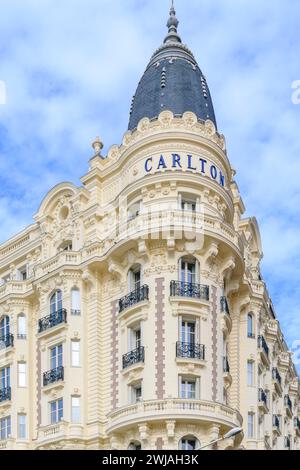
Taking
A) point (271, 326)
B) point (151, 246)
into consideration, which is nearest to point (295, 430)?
point (271, 326)

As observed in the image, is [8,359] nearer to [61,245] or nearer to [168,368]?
[61,245]

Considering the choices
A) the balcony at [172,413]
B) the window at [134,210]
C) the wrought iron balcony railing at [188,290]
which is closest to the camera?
the balcony at [172,413]

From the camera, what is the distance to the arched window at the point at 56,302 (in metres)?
52.4

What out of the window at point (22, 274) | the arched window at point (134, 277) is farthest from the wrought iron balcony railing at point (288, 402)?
the window at point (22, 274)

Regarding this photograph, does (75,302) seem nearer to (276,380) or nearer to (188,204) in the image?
(188,204)

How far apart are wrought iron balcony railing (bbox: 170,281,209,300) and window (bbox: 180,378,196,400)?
4562 millimetres

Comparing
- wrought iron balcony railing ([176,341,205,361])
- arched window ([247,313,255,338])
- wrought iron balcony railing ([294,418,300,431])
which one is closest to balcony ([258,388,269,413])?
arched window ([247,313,255,338])

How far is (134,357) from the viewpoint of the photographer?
4728cm

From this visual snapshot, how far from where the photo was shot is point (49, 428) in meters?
49.4

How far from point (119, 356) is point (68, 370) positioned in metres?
3.26

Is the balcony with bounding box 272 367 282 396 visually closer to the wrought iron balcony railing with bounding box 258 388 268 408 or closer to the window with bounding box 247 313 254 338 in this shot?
the wrought iron balcony railing with bounding box 258 388 268 408

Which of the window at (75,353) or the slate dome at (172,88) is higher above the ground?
the slate dome at (172,88)

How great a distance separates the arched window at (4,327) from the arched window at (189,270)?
45.0 ft

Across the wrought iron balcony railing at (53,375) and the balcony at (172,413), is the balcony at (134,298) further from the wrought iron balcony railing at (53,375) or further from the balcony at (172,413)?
the balcony at (172,413)
